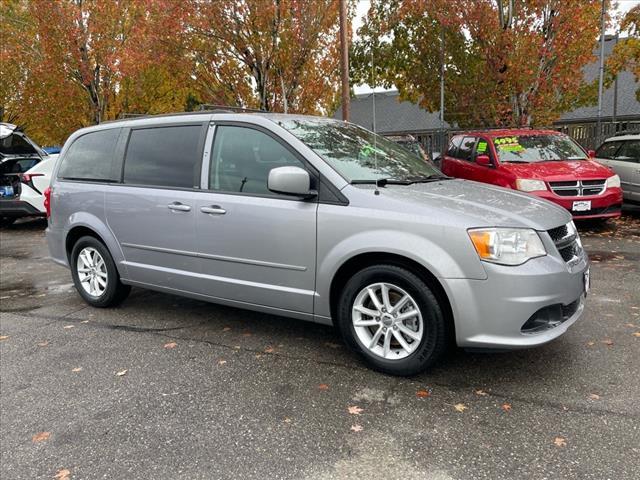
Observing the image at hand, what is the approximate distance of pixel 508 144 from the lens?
923cm

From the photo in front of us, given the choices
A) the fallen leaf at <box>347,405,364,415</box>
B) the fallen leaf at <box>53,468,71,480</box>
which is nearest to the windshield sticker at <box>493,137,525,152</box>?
the fallen leaf at <box>347,405,364,415</box>

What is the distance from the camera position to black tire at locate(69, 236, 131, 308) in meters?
5.14

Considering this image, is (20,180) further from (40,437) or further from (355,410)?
(355,410)

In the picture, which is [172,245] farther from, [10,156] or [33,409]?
[10,156]

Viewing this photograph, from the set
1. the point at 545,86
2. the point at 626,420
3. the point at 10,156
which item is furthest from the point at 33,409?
the point at 545,86

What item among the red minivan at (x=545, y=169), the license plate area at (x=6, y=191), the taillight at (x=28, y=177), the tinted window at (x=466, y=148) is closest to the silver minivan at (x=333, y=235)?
the red minivan at (x=545, y=169)

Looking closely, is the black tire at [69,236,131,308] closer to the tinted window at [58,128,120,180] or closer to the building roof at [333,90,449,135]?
the tinted window at [58,128,120,180]

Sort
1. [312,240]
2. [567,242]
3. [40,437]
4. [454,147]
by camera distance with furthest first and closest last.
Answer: [454,147] → [312,240] → [567,242] → [40,437]

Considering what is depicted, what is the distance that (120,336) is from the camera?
15.0 ft

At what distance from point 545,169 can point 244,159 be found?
594cm

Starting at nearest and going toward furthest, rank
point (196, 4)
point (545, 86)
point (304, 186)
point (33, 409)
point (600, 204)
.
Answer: point (33, 409) < point (304, 186) < point (600, 204) < point (196, 4) < point (545, 86)

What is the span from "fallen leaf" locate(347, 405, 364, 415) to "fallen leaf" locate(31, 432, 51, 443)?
1734 mm

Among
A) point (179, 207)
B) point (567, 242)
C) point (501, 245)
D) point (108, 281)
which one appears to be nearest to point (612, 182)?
point (567, 242)

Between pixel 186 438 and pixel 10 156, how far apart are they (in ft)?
33.9
